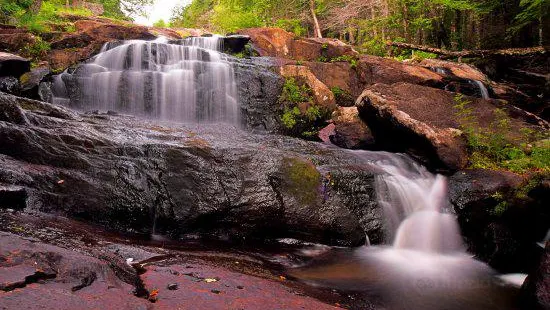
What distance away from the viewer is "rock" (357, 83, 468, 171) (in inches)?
273

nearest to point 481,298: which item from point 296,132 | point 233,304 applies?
point 233,304

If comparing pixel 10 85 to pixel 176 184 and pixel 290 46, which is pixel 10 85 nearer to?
pixel 176 184

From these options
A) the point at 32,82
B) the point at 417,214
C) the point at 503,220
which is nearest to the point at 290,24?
the point at 32,82

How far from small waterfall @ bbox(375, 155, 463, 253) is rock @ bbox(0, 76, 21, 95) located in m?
9.01

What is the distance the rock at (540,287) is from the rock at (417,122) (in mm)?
3099

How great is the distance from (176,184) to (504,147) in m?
6.42

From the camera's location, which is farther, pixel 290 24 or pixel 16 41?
pixel 290 24

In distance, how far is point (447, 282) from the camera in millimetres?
4398

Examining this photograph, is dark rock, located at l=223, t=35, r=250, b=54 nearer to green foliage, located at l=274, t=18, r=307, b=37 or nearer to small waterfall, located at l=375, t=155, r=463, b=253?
small waterfall, located at l=375, t=155, r=463, b=253

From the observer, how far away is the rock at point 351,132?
9344 millimetres

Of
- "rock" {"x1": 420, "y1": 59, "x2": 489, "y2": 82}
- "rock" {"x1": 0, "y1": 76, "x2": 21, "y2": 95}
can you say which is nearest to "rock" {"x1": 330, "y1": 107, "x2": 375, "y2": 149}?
"rock" {"x1": 420, "y1": 59, "x2": 489, "y2": 82}

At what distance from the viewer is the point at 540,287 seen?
149 inches

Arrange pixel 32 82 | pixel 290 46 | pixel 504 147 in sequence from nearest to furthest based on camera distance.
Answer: pixel 504 147, pixel 32 82, pixel 290 46

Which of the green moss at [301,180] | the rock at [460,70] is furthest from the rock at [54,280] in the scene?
the rock at [460,70]
